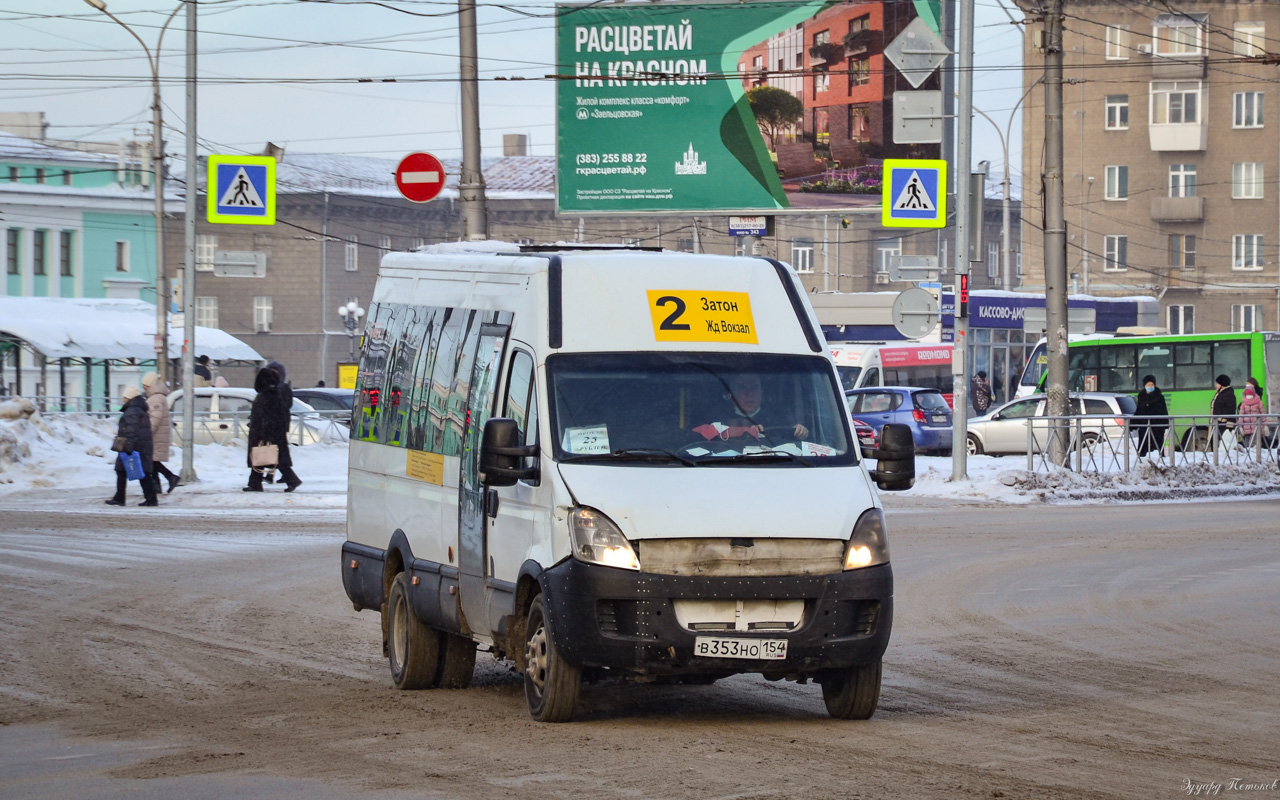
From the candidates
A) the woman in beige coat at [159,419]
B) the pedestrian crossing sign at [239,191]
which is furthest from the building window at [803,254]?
the woman in beige coat at [159,419]

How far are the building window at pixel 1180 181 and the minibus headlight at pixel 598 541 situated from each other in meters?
75.0

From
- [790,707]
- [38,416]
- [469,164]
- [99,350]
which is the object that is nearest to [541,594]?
[790,707]

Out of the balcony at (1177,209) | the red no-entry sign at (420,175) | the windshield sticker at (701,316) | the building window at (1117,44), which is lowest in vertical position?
the windshield sticker at (701,316)

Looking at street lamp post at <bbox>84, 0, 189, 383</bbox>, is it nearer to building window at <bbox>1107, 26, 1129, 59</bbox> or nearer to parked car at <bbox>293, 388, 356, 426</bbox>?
parked car at <bbox>293, 388, 356, 426</bbox>

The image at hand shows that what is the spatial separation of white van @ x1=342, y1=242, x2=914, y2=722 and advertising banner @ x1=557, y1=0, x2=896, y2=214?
23910 millimetres

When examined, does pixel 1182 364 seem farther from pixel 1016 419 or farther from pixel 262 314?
pixel 262 314

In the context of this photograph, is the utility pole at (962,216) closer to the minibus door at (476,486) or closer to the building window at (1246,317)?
the minibus door at (476,486)

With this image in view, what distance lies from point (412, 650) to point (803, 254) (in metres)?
72.9

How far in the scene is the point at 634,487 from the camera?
8.27 meters

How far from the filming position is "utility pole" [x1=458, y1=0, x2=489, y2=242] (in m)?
22.4

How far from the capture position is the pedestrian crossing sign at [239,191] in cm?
2511

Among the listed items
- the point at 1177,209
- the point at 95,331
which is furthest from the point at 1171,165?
the point at 95,331

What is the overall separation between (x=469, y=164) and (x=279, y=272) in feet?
210

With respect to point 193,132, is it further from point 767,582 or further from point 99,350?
point 99,350
